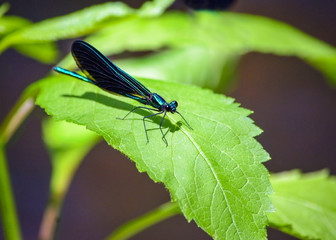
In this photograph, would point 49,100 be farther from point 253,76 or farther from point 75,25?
point 253,76

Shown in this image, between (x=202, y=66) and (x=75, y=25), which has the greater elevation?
(x=75, y=25)

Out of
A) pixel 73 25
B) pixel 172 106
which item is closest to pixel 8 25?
pixel 73 25

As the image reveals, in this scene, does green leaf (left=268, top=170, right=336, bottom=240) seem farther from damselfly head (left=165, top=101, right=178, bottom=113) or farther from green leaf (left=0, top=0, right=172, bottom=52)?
green leaf (left=0, top=0, right=172, bottom=52)

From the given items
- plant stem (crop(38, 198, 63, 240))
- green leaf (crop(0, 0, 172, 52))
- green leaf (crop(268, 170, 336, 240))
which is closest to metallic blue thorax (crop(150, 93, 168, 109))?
green leaf (crop(0, 0, 172, 52))

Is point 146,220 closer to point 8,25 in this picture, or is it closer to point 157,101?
point 157,101

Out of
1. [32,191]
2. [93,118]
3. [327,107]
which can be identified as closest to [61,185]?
A: [93,118]

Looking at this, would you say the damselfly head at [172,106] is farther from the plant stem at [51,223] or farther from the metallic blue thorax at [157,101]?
the plant stem at [51,223]

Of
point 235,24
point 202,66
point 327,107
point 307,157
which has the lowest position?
point 307,157
